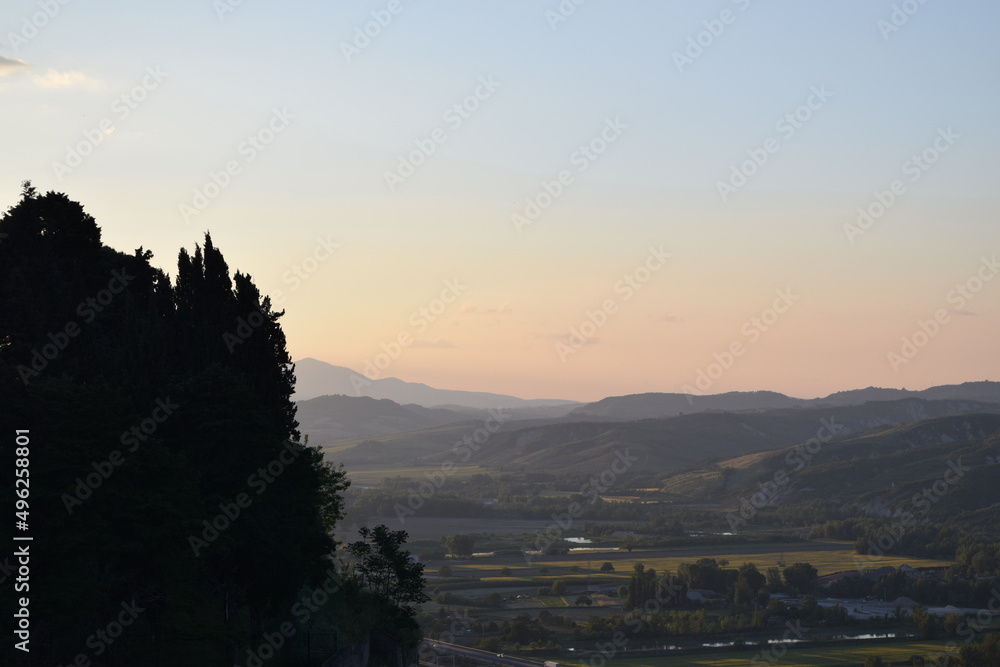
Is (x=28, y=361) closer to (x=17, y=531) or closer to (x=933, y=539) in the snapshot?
(x=17, y=531)

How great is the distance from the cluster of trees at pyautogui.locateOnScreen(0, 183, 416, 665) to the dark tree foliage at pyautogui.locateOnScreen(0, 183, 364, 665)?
0.18 ft

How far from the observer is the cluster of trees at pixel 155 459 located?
26.0 m

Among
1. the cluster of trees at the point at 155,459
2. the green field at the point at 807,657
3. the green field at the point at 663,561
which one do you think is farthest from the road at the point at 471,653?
the green field at the point at 663,561

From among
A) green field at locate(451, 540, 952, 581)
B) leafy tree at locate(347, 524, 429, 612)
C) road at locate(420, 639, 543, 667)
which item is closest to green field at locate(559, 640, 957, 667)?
road at locate(420, 639, 543, 667)

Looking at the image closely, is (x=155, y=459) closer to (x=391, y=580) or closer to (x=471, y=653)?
(x=391, y=580)

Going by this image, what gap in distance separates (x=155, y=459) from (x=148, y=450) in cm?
31

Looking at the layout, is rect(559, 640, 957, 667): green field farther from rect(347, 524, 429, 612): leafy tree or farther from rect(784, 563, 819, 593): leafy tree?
rect(347, 524, 429, 612): leafy tree

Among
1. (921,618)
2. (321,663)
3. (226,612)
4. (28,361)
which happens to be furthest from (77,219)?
(921,618)

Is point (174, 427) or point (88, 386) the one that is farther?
point (174, 427)

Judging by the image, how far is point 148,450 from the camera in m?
27.8

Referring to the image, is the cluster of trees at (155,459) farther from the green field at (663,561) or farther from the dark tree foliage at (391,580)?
the green field at (663,561)

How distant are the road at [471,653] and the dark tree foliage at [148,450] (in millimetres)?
44124

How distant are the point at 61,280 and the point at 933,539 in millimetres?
165975

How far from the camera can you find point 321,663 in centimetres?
3409
